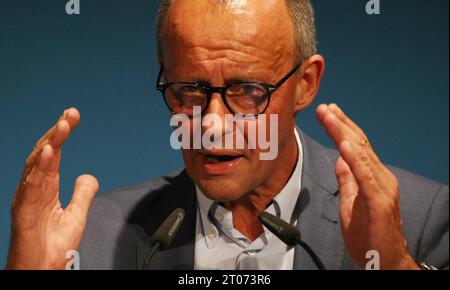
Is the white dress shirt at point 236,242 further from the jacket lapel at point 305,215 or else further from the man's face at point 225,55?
the man's face at point 225,55

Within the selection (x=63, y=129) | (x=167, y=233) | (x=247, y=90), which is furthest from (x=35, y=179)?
(x=247, y=90)

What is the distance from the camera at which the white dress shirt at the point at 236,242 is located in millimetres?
1518

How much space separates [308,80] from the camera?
1.55m

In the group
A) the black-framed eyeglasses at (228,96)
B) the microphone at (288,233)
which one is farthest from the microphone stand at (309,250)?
the black-framed eyeglasses at (228,96)

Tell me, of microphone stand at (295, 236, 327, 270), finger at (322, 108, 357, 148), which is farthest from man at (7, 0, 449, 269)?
microphone stand at (295, 236, 327, 270)

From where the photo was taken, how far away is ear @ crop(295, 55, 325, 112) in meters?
1.53

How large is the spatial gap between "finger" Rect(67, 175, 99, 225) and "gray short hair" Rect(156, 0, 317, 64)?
0.37 metres

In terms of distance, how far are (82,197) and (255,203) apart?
0.47 metres

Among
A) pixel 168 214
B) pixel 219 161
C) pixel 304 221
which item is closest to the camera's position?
pixel 219 161

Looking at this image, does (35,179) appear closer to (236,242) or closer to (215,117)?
(215,117)

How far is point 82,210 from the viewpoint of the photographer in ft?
4.34

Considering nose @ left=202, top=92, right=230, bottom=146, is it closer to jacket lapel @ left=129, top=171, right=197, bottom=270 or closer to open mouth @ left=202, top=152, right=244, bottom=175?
open mouth @ left=202, top=152, right=244, bottom=175

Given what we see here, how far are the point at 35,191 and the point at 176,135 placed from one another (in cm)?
37
